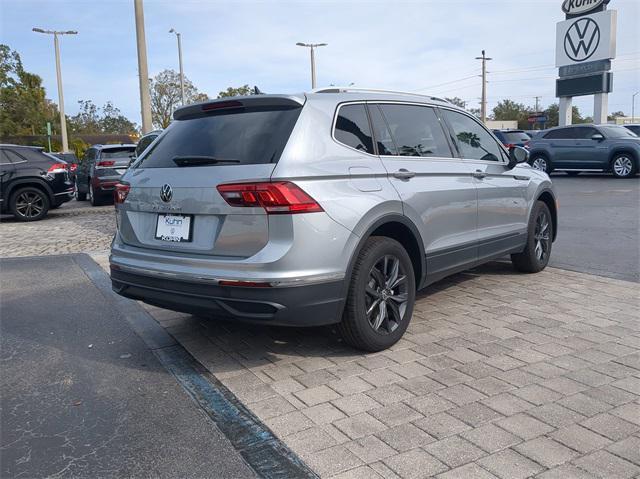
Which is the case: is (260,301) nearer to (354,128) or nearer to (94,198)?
(354,128)

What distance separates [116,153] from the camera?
15.6 metres

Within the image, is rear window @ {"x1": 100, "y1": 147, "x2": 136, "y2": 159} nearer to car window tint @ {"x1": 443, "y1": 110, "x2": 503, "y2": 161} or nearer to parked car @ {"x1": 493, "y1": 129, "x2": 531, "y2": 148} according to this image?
car window tint @ {"x1": 443, "y1": 110, "x2": 503, "y2": 161}

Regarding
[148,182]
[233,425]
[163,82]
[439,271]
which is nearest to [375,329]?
[439,271]

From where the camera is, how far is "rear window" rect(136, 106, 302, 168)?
3674 millimetres

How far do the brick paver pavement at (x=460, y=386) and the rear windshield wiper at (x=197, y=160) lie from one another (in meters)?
1.40

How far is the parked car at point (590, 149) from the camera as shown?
18.1m

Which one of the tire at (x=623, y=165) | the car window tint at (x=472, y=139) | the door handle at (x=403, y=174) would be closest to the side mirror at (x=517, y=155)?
the car window tint at (x=472, y=139)

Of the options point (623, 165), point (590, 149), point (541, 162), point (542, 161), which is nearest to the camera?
point (623, 165)

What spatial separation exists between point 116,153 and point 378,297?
519 inches

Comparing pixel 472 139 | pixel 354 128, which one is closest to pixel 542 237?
pixel 472 139

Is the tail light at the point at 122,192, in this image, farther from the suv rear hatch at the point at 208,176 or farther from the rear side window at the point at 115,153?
the rear side window at the point at 115,153

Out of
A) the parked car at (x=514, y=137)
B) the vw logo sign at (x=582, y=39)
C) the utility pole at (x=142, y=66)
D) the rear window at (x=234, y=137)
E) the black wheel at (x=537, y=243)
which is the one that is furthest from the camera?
the vw logo sign at (x=582, y=39)

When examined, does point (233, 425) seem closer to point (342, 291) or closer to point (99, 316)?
point (342, 291)

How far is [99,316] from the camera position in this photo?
5387 mm
